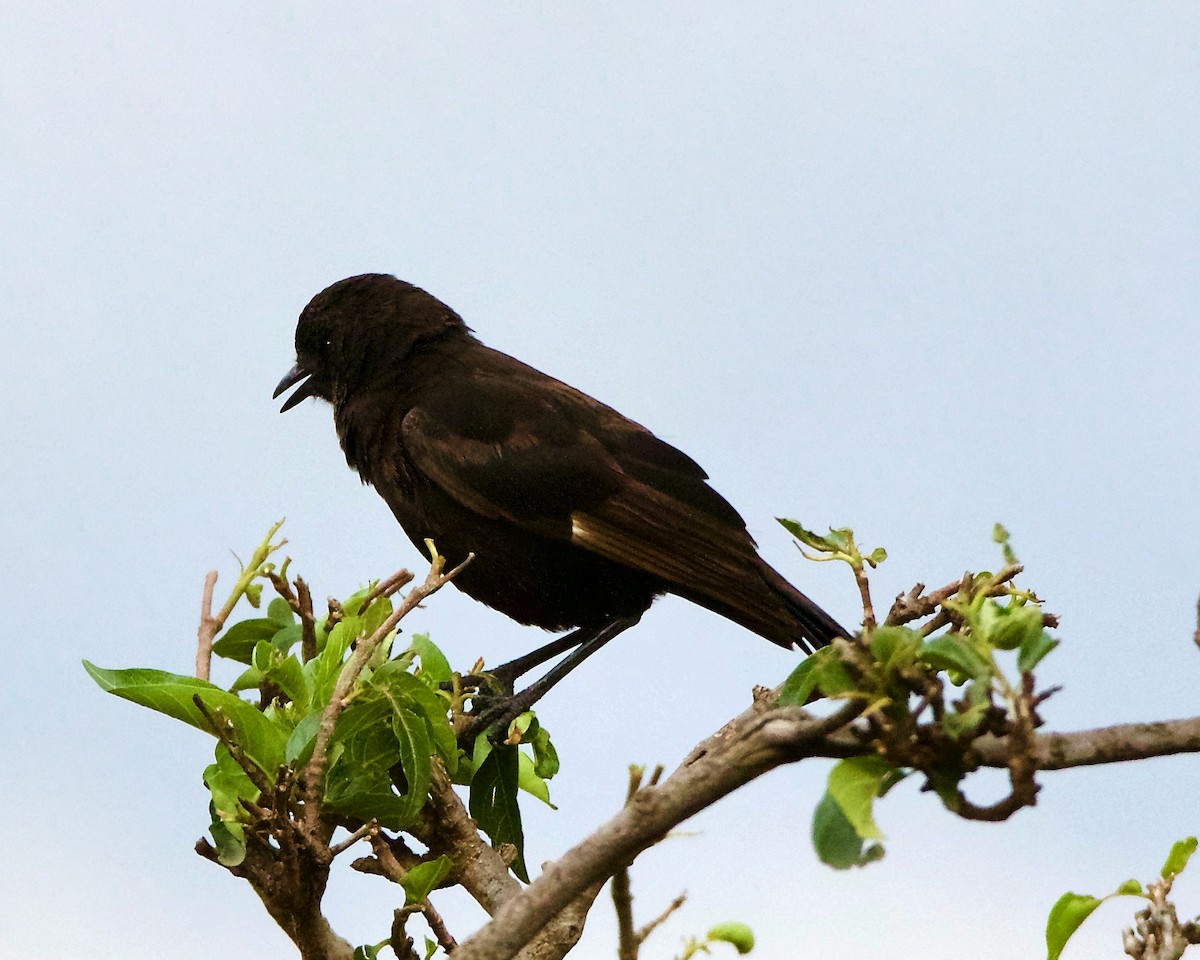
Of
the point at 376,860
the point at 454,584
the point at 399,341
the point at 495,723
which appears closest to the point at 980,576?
the point at 495,723

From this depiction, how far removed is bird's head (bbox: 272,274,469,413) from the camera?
561 centimetres

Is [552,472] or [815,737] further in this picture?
[552,472]

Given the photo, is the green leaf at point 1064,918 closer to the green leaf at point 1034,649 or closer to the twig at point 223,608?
the green leaf at point 1034,649

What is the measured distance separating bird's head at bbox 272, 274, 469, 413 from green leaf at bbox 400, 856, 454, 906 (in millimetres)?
2739

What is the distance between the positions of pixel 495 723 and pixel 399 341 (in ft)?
7.19

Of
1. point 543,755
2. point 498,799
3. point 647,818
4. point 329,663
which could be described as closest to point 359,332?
point 543,755

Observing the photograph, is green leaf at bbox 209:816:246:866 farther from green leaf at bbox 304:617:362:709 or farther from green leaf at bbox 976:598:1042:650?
green leaf at bbox 976:598:1042:650

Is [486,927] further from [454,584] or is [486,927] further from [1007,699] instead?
[454,584]

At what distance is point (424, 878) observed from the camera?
10.1ft

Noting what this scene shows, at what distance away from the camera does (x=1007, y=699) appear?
186cm

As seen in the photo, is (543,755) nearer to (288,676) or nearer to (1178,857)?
(288,676)

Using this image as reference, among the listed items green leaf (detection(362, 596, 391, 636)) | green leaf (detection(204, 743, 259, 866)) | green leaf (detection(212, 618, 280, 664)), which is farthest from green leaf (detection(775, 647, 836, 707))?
green leaf (detection(212, 618, 280, 664))

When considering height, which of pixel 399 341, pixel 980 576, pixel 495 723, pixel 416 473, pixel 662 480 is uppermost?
pixel 399 341

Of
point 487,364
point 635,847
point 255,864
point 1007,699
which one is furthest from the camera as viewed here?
point 487,364
